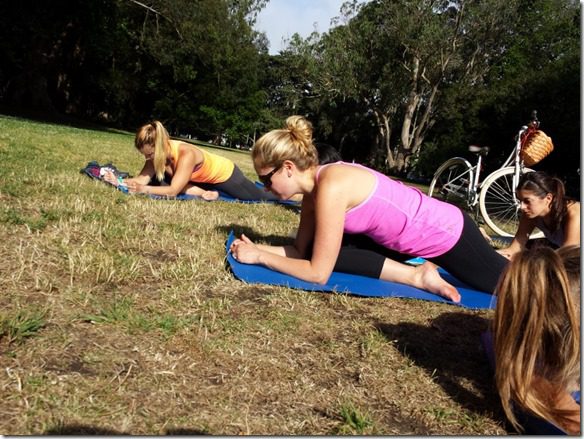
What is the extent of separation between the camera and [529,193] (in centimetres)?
464

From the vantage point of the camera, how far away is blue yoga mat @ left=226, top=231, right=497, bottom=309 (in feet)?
11.3

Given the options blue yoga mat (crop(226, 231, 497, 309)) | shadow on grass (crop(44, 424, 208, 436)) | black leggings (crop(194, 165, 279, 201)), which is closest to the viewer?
shadow on grass (crop(44, 424, 208, 436))

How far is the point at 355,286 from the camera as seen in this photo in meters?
3.62

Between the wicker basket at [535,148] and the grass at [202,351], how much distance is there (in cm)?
458

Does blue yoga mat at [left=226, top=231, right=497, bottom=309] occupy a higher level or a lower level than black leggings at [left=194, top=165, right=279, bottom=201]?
lower

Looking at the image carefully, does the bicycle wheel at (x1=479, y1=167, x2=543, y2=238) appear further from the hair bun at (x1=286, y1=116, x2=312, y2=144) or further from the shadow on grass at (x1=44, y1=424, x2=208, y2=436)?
the shadow on grass at (x1=44, y1=424, x2=208, y2=436)

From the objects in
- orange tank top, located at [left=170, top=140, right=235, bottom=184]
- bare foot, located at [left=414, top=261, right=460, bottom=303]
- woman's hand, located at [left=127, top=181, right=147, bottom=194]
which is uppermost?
orange tank top, located at [left=170, top=140, right=235, bottom=184]

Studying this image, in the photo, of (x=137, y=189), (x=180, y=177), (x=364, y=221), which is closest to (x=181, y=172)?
(x=180, y=177)

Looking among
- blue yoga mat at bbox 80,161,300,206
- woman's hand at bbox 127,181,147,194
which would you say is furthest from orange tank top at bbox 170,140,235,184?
woman's hand at bbox 127,181,147,194

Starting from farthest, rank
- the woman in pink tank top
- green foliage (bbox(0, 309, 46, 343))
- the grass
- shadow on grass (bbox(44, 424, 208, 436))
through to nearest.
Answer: the woman in pink tank top < green foliage (bbox(0, 309, 46, 343)) < the grass < shadow on grass (bbox(44, 424, 208, 436))

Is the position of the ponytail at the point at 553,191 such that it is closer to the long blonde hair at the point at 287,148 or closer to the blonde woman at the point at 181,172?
the long blonde hair at the point at 287,148

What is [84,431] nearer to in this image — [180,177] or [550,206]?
[550,206]

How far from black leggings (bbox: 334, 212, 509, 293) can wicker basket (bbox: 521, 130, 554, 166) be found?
3.89 metres

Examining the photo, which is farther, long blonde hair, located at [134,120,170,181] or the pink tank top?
long blonde hair, located at [134,120,170,181]
